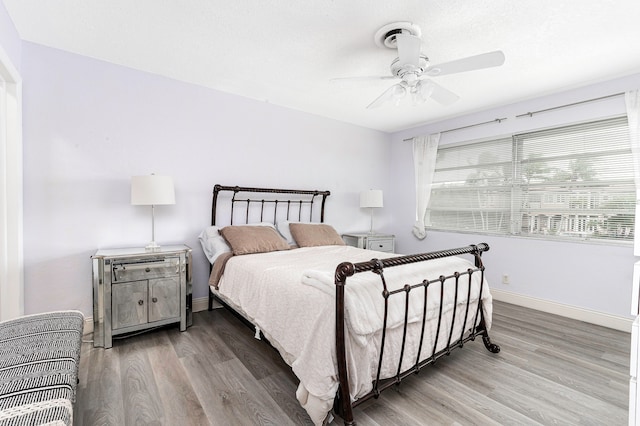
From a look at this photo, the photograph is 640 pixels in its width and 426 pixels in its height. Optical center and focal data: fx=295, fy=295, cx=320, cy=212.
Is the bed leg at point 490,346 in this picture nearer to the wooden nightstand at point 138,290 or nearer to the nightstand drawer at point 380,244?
the nightstand drawer at point 380,244

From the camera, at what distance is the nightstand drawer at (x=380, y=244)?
4.18 metres

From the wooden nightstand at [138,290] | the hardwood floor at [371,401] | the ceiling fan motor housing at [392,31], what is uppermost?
the ceiling fan motor housing at [392,31]

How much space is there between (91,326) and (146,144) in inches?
A: 68.2

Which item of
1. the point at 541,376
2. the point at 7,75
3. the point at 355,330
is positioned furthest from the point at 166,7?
the point at 541,376

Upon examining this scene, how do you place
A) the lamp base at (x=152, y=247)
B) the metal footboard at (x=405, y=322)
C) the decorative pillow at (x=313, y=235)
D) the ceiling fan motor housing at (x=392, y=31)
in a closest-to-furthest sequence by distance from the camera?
the metal footboard at (x=405, y=322), the ceiling fan motor housing at (x=392, y=31), the lamp base at (x=152, y=247), the decorative pillow at (x=313, y=235)

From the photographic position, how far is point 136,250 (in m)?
2.64

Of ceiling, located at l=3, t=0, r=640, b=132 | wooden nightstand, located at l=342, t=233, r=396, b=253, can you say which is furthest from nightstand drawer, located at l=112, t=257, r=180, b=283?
wooden nightstand, located at l=342, t=233, r=396, b=253

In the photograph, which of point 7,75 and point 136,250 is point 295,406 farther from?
point 7,75

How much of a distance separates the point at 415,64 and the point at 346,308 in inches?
Result: 67.0

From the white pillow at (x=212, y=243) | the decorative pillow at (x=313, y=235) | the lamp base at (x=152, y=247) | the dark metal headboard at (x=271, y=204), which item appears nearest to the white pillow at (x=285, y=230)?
the decorative pillow at (x=313, y=235)

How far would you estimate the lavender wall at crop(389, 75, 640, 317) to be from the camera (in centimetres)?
287

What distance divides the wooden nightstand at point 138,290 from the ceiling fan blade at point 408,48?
2.38 meters

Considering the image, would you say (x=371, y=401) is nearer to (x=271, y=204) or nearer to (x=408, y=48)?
(x=408, y=48)

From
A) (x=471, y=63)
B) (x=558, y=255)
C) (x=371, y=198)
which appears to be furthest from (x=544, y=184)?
(x=471, y=63)
